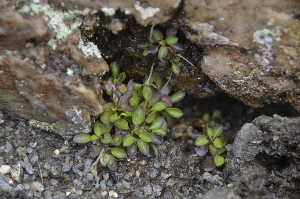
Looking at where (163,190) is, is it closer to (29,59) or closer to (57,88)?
(57,88)

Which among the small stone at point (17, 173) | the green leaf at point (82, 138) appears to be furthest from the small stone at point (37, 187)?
the green leaf at point (82, 138)

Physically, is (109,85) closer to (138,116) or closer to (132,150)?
(138,116)

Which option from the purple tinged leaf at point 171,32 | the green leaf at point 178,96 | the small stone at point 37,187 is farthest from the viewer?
the green leaf at point 178,96

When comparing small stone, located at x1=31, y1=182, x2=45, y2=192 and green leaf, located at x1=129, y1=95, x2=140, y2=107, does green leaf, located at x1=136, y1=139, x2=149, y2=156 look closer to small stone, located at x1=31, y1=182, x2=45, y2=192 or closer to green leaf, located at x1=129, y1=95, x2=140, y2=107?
green leaf, located at x1=129, y1=95, x2=140, y2=107

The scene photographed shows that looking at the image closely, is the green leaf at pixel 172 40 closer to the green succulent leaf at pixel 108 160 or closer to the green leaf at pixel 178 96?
the green leaf at pixel 178 96

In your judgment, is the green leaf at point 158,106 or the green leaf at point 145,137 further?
the green leaf at point 158,106

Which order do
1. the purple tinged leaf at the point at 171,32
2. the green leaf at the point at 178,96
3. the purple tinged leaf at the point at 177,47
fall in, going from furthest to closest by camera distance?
1. the green leaf at the point at 178,96
2. the purple tinged leaf at the point at 177,47
3. the purple tinged leaf at the point at 171,32
